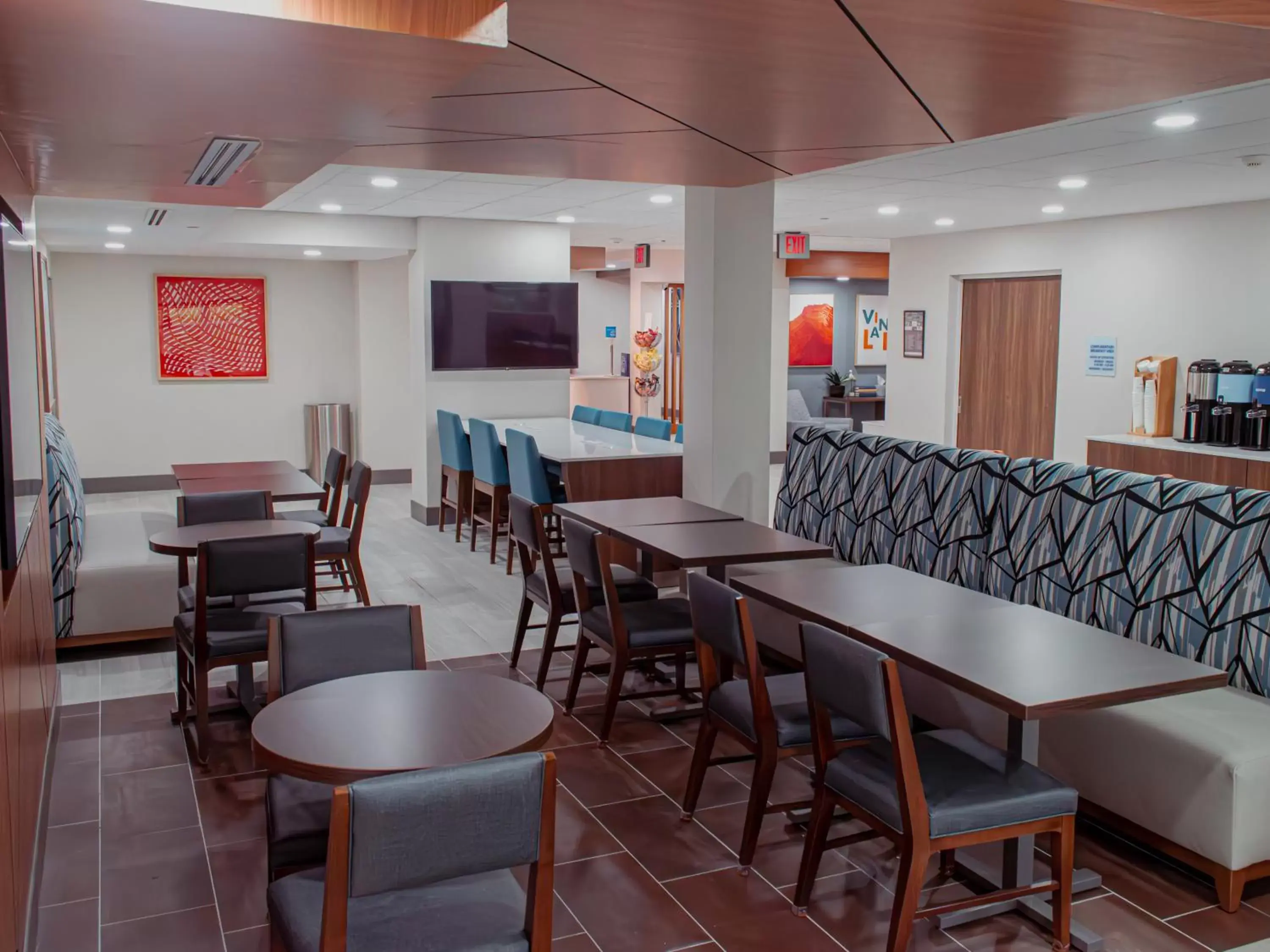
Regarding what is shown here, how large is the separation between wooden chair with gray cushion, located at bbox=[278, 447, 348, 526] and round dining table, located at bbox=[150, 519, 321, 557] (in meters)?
1.33

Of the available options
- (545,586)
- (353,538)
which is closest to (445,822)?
(545,586)

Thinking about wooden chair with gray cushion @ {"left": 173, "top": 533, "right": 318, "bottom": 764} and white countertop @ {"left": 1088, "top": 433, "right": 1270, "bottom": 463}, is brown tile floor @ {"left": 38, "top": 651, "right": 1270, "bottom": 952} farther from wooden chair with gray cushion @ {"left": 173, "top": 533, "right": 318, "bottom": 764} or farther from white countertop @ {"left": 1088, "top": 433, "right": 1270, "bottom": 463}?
white countertop @ {"left": 1088, "top": 433, "right": 1270, "bottom": 463}

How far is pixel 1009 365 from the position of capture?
9.67 meters

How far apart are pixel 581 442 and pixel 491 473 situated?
2.19 ft

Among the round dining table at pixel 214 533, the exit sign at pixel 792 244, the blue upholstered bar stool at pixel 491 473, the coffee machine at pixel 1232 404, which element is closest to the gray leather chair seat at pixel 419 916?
the round dining table at pixel 214 533

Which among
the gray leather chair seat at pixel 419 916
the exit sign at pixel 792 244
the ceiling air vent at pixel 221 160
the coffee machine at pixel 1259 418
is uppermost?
the exit sign at pixel 792 244

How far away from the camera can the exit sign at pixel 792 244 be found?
410 inches

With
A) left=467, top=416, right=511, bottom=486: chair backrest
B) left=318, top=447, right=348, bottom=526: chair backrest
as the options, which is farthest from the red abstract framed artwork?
left=318, top=447, right=348, bottom=526: chair backrest

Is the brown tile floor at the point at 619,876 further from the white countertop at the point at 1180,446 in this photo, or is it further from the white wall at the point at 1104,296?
the white wall at the point at 1104,296

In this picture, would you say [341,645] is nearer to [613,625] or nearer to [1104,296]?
[613,625]

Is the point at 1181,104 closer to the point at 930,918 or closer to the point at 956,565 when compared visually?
the point at 956,565

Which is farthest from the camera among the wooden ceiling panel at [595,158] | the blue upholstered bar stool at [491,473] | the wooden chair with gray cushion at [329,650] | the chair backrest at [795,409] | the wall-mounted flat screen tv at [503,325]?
the chair backrest at [795,409]

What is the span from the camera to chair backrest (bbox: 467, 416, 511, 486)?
7.51 meters

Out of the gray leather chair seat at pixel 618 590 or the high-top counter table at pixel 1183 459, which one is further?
the high-top counter table at pixel 1183 459
